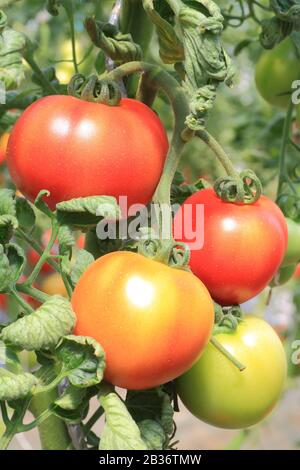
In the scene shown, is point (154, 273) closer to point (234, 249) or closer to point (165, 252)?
point (165, 252)

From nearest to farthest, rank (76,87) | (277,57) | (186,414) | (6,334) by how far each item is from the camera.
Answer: (6,334) → (76,87) → (277,57) → (186,414)

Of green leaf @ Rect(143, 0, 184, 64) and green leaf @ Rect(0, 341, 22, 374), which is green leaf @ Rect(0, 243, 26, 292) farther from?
green leaf @ Rect(143, 0, 184, 64)

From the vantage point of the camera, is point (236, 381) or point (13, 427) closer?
point (13, 427)

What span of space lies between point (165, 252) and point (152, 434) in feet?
0.45

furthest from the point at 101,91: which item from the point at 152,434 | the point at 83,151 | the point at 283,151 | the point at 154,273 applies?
the point at 283,151

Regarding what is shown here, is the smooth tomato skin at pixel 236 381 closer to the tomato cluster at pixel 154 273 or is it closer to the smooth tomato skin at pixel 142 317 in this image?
the tomato cluster at pixel 154 273

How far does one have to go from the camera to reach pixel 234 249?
0.60 m

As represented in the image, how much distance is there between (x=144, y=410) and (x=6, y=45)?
286 mm

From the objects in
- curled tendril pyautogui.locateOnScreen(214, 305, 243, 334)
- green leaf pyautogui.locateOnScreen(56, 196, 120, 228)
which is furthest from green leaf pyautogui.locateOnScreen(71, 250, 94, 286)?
curled tendril pyautogui.locateOnScreen(214, 305, 243, 334)

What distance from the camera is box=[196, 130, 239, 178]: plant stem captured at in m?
0.58

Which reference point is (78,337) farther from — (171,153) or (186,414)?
(186,414)

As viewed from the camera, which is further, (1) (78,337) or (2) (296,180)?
(2) (296,180)
